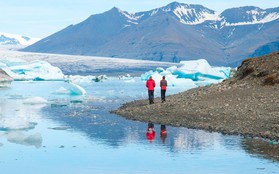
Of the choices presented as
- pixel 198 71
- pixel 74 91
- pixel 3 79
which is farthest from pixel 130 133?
pixel 198 71

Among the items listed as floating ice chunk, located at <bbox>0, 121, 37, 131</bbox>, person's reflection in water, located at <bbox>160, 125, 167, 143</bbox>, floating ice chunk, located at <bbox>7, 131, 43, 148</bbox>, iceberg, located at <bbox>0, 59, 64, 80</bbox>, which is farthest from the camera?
iceberg, located at <bbox>0, 59, 64, 80</bbox>

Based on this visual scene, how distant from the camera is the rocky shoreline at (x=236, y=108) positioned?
21891 millimetres

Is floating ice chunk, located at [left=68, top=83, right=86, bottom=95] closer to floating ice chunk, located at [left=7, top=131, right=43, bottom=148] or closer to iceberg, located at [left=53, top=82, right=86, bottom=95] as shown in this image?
iceberg, located at [left=53, top=82, right=86, bottom=95]

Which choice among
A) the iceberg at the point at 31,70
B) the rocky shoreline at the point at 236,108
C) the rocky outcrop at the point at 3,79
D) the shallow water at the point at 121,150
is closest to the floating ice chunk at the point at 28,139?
the shallow water at the point at 121,150

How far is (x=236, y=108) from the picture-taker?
82.1 feet

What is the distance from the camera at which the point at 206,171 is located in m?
14.6

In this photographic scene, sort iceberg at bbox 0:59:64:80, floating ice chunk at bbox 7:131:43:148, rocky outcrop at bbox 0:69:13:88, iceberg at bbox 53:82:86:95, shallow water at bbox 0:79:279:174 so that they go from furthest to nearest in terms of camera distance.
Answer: iceberg at bbox 0:59:64:80
rocky outcrop at bbox 0:69:13:88
iceberg at bbox 53:82:86:95
floating ice chunk at bbox 7:131:43:148
shallow water at bbox 0:79:279:174

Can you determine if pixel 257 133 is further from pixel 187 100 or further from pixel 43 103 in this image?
pixel 43 103

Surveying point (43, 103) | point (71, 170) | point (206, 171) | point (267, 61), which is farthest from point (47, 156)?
point (43, 103)

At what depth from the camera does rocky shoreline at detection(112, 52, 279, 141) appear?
71.8ft

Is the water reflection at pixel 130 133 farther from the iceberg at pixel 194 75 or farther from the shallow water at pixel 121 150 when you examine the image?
the iceberg at pixel 194 75

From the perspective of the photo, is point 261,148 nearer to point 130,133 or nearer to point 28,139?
point 130,133

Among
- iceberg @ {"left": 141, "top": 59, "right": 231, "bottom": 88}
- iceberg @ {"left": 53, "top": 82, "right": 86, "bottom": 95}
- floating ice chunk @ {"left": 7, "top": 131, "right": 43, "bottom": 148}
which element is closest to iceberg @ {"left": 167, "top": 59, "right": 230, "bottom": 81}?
iceberg @ {"left": 141, "top": 59, "right": 231, "bottom": 88}

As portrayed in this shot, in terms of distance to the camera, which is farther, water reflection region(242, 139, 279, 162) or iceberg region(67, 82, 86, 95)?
iceberg region(67, 82, 86, 95)
